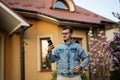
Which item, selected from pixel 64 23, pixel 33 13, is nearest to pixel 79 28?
pixel 64 23

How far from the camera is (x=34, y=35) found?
1503 cm

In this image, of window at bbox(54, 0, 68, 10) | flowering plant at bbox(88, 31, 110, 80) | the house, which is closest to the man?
the house

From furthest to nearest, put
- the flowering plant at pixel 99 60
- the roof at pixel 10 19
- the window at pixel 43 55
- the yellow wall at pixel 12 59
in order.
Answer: the window at pixel 43 55 → the yellow wall at pixel 12 59 → the flowering plant at pixel 99 60 → the roof at pixel 10 19

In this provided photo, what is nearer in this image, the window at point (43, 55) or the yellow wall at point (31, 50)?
the yellow wall at point (31, 50)

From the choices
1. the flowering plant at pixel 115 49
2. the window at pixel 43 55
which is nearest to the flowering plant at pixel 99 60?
the flowering plant at pixel 115 49

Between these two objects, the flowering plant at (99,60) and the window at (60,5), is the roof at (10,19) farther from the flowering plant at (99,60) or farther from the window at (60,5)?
the window at (60,5)

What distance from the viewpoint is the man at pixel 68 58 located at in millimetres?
5211

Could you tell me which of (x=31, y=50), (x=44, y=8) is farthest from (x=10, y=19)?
(x=44, y=8)

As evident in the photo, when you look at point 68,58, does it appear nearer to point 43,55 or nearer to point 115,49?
point 115,49

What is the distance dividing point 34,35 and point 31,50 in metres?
0.83

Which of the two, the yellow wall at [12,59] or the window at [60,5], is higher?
the window at [60,5]

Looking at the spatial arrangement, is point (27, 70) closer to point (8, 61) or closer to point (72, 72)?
point (8, 61)

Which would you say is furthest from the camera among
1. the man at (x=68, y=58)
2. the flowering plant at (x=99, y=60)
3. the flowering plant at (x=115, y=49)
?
the flowering plant at (x=99, y=60)

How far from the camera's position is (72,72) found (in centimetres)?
519
